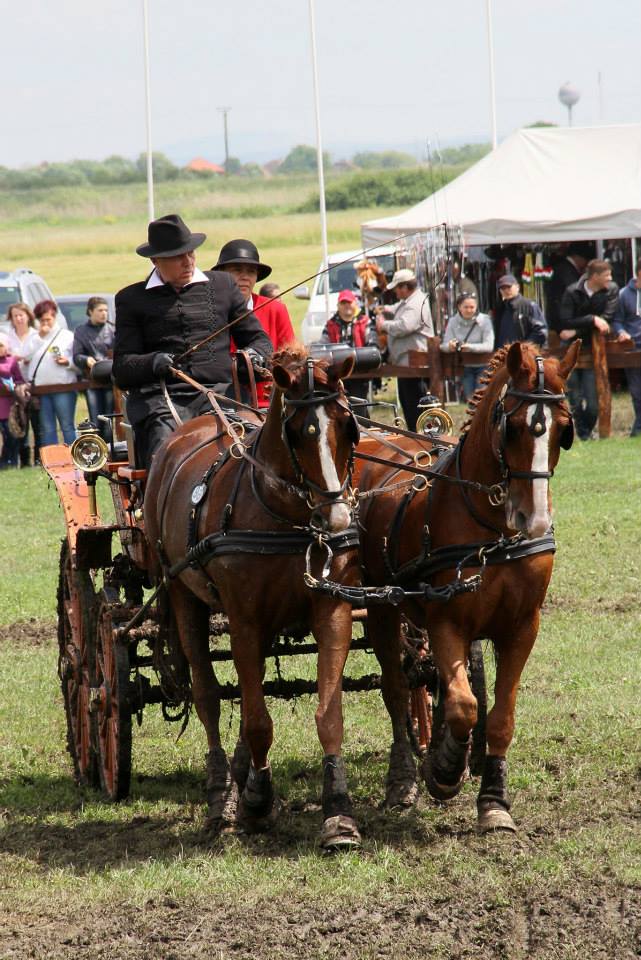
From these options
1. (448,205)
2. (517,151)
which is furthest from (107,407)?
(517,151)

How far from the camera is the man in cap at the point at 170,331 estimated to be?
720 centimetres

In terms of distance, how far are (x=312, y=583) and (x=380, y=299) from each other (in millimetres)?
14821

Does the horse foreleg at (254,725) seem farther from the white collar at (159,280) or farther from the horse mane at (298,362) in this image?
the white collar at (159,280)

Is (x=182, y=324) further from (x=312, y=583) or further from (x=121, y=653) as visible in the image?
(x=312, y=583)

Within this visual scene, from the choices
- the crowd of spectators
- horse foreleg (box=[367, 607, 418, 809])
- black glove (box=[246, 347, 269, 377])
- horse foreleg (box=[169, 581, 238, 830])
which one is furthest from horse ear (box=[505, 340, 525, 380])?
the crowd of spectators

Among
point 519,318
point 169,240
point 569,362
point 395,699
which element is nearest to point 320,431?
point 569,362

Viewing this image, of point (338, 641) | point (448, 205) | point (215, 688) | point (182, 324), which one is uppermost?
point (448, 205)

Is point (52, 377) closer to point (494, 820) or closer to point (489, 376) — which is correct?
point (489, 376)

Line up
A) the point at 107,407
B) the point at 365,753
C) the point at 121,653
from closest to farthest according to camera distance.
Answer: the point at 121,653, the point at 365,753, the point at 107,407

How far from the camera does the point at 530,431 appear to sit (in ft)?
16.8

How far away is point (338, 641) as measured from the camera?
5488 mm

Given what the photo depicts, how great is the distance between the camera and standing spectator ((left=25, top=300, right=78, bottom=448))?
17812 mm

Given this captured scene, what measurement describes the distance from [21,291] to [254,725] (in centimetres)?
1723

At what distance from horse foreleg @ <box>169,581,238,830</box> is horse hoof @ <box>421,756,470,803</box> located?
86 centimetres
